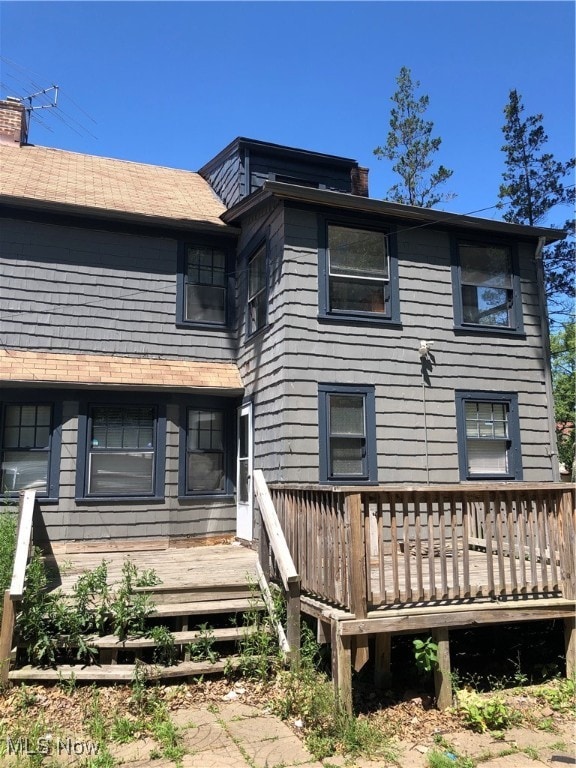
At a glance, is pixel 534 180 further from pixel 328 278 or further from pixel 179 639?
pixel 179 639

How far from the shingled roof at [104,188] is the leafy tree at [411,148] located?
43.3 feet

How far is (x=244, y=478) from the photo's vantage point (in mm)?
8836

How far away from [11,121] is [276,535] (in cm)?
1036

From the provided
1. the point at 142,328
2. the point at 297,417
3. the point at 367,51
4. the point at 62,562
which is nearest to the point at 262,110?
the point at 367,51

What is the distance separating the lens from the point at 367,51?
29.2 feet

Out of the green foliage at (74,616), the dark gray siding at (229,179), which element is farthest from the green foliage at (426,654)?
the dark gray siding at (229,179)

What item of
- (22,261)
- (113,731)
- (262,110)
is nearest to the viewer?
(113,731)

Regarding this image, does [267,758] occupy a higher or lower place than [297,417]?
lower

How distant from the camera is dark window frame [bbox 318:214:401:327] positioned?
802cm

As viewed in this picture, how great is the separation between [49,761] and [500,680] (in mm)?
3960

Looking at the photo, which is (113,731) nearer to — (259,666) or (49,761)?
(49,761)

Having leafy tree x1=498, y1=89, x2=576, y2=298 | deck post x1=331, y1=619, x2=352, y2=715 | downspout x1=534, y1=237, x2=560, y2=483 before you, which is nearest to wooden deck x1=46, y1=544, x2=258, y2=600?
deck post x1=331, y1=619, x2=352, y2=715

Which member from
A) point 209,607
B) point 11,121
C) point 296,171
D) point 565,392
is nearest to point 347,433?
point 209,607

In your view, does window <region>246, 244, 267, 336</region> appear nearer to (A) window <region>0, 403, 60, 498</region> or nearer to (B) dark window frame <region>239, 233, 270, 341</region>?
(B) dark window frame <region>239, 233, 270, 341</region>
